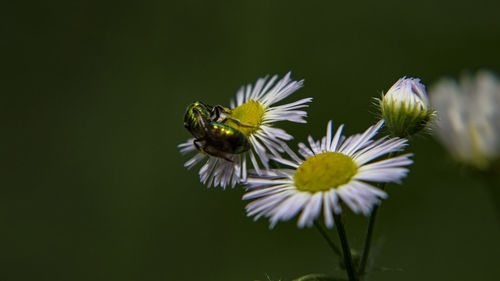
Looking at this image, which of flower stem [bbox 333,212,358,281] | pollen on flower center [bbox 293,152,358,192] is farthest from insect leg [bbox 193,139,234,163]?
flower stem [bbox 333,212,358,281]

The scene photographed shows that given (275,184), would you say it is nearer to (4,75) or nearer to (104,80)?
(104,80)

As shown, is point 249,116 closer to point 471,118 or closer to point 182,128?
point 471,118

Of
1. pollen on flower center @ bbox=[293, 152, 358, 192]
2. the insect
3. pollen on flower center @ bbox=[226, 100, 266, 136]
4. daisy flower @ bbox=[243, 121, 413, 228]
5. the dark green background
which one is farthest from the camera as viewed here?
the dark green background

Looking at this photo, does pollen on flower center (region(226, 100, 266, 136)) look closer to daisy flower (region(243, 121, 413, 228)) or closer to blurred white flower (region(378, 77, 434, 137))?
daisy flower (region(243, 121, 413, 228))

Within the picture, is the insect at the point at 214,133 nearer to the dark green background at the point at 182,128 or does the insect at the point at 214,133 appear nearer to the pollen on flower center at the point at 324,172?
the pollen on flower center at the point at 324,172

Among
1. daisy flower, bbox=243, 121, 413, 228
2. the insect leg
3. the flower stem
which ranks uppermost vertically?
the insect leg

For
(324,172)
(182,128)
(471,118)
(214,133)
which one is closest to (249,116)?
(214,133)
